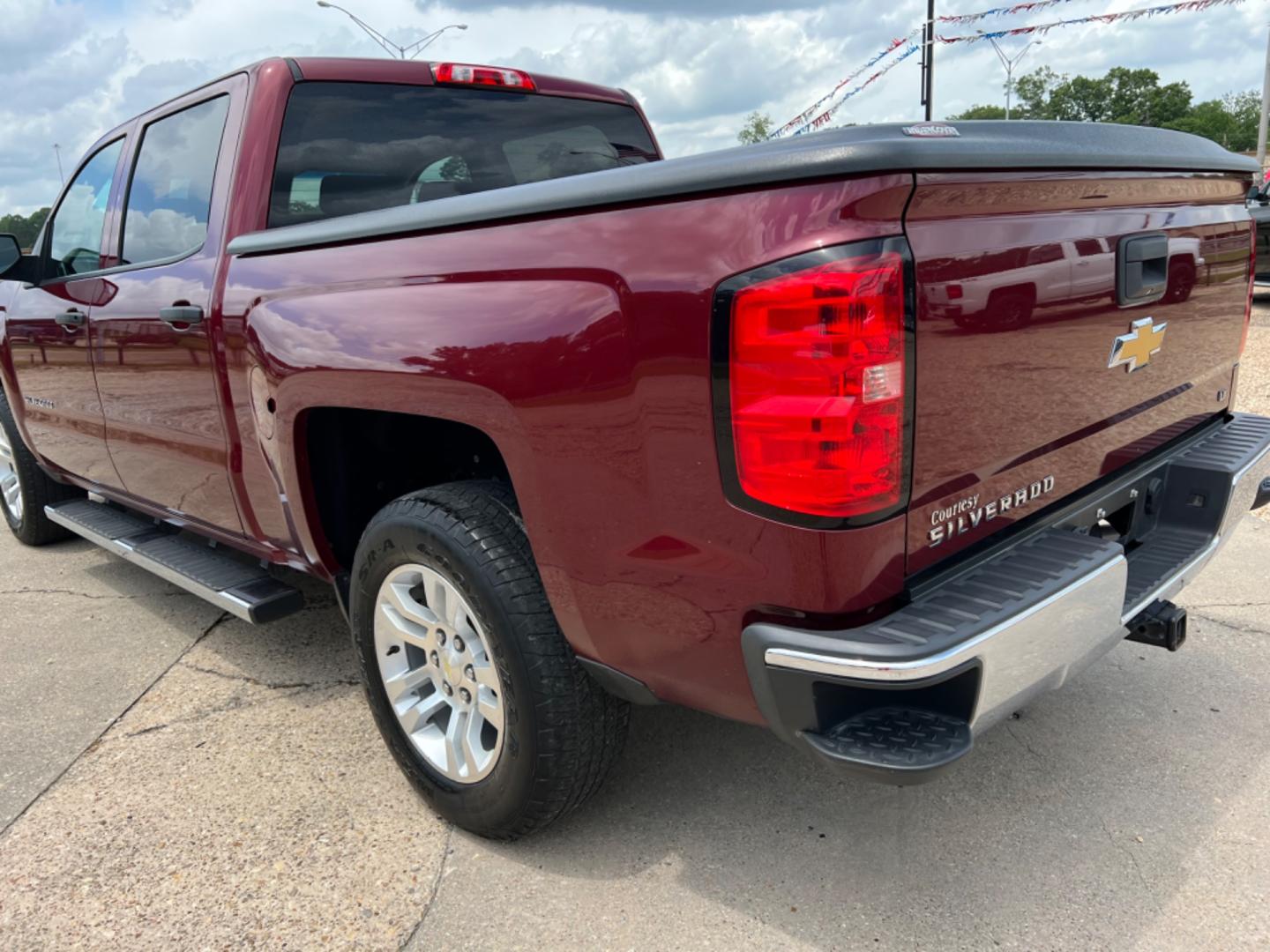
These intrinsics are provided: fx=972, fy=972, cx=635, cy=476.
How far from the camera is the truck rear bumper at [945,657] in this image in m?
1.64

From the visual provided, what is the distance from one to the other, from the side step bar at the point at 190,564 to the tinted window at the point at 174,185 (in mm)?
1049

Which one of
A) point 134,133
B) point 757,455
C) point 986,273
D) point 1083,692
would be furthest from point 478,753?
point 134,133

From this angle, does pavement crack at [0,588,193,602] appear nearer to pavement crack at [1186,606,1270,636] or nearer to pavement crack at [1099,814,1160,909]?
pavement crack at [1099,814,1160,909]

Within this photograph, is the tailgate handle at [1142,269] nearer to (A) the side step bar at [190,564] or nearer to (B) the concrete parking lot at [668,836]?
(B) the concrete parking lot at [668,836]

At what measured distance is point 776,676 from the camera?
1.71 metres

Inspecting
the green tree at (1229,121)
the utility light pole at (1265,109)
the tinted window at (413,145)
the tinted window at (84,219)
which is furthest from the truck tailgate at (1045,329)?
the green tree at (1229,121)

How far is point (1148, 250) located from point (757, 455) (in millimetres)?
1187

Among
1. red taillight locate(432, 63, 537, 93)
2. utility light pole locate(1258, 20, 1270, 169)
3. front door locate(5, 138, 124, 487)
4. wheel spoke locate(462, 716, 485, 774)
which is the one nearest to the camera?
wheel spoke locate(462, 716, 485, 774)

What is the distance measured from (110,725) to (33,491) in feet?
7.74

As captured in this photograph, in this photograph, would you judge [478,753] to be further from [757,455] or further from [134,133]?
[134,133]

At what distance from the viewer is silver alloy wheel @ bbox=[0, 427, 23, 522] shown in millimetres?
4988

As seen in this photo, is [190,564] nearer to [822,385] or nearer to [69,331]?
[69,331]

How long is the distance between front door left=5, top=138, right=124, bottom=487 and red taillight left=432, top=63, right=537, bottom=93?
1418 mm

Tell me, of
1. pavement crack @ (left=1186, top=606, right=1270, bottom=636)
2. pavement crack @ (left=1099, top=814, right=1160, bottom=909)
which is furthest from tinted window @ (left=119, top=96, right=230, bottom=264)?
pavement crack @ (left=1186, top=606, right=1270, bottom=636)
